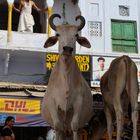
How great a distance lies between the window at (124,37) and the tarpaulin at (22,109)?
485cm

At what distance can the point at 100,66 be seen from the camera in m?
15.4

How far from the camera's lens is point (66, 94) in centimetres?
711

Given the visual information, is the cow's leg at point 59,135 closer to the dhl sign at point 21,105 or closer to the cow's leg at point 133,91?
the cow's leg at point 133,91

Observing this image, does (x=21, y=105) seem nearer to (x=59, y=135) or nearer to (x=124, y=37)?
(x=124, y=37)

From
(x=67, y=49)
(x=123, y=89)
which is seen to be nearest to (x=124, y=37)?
(x=123, y=89)

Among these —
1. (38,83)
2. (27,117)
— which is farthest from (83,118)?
(38,83)

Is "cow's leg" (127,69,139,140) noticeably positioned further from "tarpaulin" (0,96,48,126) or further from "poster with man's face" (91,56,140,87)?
"poster with man's face" (91,56,140,87)

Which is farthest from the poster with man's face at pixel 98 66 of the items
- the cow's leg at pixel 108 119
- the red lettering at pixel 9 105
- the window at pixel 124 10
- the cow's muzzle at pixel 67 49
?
the cow's muzzle at pixel 67 49

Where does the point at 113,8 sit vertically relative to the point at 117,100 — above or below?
above

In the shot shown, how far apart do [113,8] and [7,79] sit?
16.4 ft

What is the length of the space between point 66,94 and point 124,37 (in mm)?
10035

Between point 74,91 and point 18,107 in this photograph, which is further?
point 18,107

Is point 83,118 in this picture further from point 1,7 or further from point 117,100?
point 1,7

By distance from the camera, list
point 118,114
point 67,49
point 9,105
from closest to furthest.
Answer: point 67,49 → point 118,114 → point 9,105
